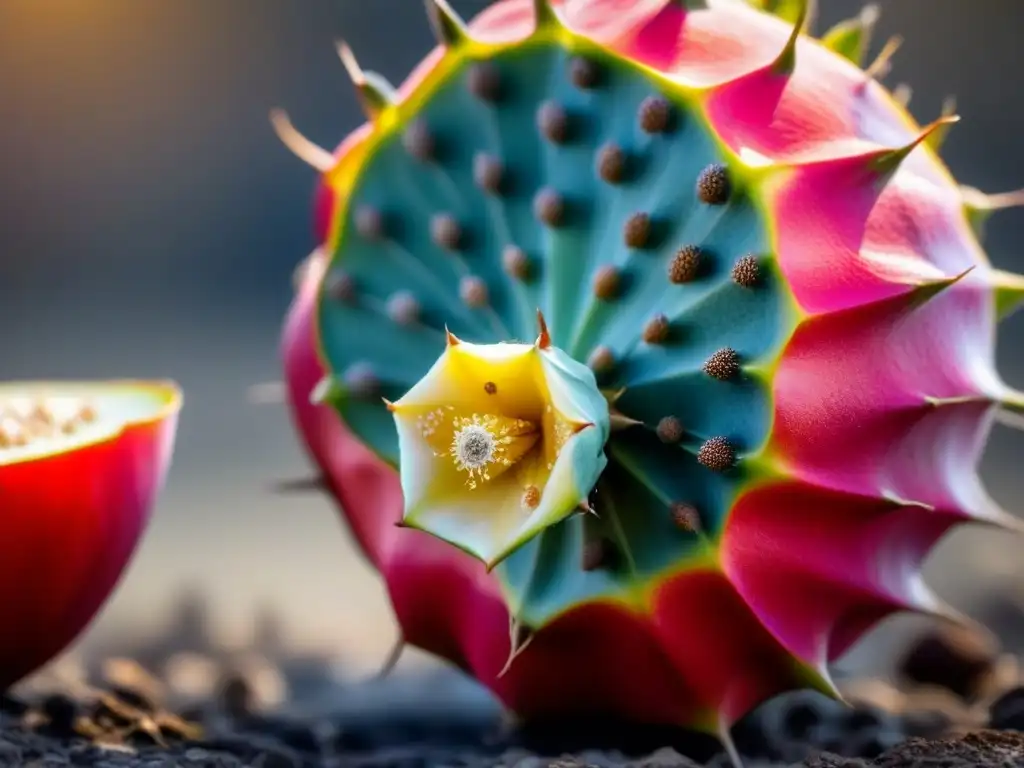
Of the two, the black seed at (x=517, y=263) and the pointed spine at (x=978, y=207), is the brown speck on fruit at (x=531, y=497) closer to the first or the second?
the black seed at (x=517, y=263)

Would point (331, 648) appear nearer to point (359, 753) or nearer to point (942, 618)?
point (359, 753)

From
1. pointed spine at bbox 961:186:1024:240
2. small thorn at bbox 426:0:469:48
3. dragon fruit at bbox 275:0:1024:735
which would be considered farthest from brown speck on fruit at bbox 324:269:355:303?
pointed spine at bbox 961:186:1024:240

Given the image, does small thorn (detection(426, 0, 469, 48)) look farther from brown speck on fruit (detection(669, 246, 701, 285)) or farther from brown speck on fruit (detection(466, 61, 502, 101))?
brown speck on fruit (detection(669, 246, 701, 285))

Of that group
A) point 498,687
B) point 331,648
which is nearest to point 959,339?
point 498,687

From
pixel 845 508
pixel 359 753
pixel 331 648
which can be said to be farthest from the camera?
pixel 331 648

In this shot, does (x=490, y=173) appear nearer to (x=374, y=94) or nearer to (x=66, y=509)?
(x=374, y=94)

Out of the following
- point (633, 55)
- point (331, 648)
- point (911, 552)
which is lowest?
point (331, 648)

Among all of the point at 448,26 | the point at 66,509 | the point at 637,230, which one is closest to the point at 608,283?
the point at 637,230
